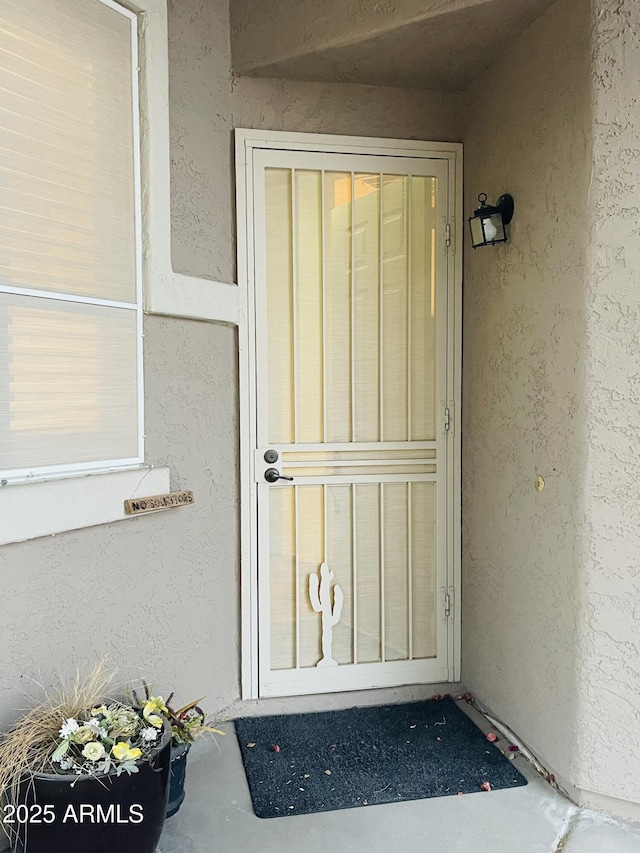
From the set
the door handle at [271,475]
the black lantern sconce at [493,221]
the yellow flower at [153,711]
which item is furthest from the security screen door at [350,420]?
the yellow flower at [153,711]

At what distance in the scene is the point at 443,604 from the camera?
10.2ft

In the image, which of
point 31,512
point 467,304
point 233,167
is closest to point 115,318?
point 31,512

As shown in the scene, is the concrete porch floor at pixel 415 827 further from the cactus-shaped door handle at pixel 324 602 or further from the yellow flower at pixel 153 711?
the cactus-shaped door handle at pixel 324 602

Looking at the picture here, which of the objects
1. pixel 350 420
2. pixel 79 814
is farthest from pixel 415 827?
pixel 350 420

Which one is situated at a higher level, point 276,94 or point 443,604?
point 276,94

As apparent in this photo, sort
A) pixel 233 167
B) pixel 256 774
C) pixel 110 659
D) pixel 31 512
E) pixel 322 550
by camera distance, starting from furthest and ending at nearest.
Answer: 1. pixel 322 550
2. pixel 233 167
3. pixel 256 774
4. pixel 110 659
5. pixel 31 512

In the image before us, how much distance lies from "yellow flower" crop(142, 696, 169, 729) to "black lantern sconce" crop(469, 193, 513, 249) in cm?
205

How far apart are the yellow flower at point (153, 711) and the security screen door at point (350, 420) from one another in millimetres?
853

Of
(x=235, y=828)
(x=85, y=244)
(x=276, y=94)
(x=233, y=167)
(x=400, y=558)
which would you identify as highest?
(x=276, y=94)

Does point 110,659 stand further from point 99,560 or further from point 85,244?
point 85,244

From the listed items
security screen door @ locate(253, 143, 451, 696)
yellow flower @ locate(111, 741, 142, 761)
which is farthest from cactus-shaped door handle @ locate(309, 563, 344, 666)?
yellow flower @ locate(111, 741, 142, 761)

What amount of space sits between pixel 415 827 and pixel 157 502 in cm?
139

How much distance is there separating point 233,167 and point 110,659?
1.98 meters

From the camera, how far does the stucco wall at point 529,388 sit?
2266mm
